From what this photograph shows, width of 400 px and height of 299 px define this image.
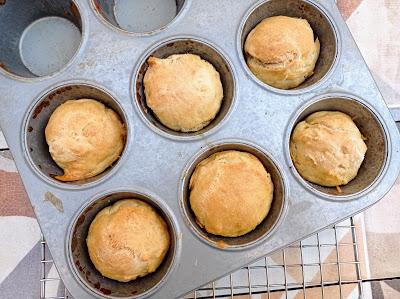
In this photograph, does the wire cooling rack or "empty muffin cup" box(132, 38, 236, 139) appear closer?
"empty muffin cup" box(132, 38, 236, 139)

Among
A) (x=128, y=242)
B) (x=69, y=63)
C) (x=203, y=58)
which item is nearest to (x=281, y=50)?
(x=203, y=58)

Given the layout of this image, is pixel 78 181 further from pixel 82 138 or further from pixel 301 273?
pixel 301 273

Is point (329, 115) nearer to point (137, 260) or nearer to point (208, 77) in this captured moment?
point (208, 77)

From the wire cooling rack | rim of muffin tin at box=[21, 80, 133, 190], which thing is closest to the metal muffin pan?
rim of muffin tin at box=[21, 80, 133, 190]

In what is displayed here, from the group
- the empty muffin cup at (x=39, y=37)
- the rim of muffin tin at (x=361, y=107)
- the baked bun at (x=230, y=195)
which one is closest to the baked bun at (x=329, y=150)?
the rim of muffin tin at (x=361, y=107)

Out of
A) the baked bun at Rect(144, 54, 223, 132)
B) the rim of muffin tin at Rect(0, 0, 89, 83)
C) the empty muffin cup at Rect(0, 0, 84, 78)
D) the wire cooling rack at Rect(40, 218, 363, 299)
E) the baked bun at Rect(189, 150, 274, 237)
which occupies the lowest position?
the wire cooling rack at Rect(40, 218, 363, 299)

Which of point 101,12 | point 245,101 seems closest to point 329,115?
point 245,101

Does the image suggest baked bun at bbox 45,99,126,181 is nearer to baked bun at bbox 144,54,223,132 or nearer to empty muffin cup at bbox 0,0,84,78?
baked bun at bbox 144,54,223,132

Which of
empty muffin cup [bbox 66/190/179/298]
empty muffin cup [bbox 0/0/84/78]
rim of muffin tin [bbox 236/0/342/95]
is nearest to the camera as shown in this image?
empty muffin cup [bbox 66/190/179/298]
